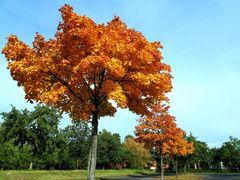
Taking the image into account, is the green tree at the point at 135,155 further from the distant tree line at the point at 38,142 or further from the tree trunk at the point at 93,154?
the tree trunk at the point at 93,154

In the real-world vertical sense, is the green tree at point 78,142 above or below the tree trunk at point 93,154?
above

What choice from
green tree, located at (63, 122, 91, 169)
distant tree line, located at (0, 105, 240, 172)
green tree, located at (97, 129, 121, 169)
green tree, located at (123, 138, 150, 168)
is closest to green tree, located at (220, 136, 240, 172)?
distant tree line, located at (0, 105, 240, 172)

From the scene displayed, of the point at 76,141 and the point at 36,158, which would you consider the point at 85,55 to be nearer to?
the point at 36,158

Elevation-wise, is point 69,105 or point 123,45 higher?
point 123,45

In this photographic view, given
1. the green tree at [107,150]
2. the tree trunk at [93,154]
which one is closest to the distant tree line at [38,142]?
the green tree at [107,150]

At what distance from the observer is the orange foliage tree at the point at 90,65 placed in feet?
38.6

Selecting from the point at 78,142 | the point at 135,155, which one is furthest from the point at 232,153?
the point at 78,142

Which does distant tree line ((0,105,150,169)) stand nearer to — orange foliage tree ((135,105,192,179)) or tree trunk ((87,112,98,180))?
orange foliage tree ((135,105,192,179))

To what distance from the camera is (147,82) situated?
40.1ft

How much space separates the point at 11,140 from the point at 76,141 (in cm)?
1982

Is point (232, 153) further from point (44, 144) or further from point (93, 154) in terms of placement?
point (93, 154)

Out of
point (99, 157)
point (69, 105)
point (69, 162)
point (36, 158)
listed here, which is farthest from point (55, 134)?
point (69, 105)

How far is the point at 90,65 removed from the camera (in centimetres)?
1206

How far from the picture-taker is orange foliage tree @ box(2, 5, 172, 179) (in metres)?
11.8
